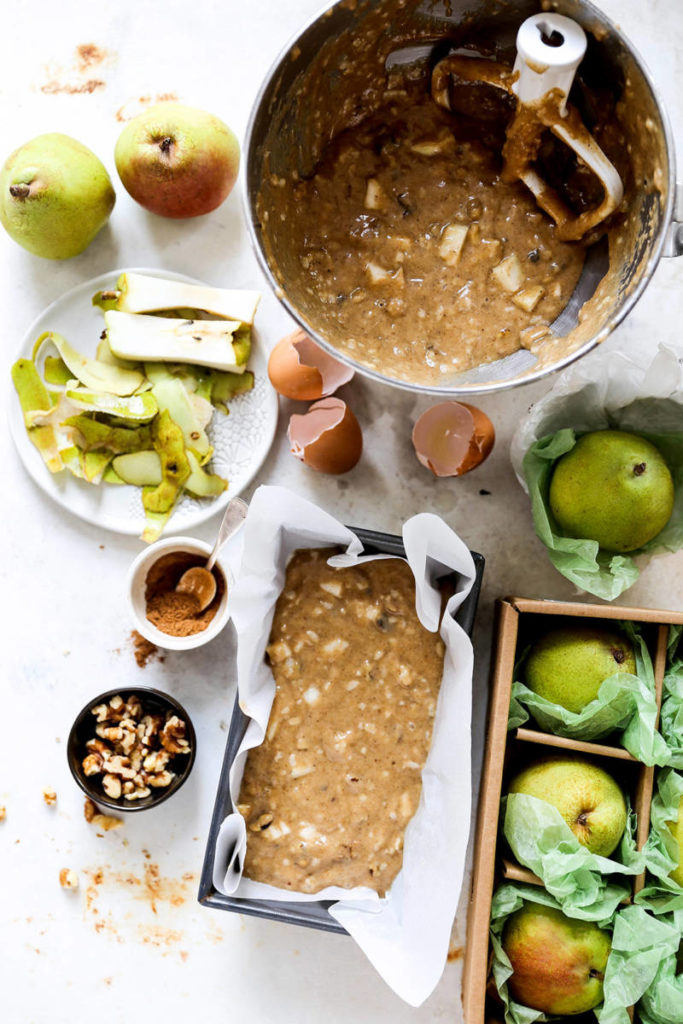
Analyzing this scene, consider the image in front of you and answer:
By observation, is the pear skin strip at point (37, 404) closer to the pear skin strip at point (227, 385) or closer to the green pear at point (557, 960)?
the pear skin strip at point (227, 385)

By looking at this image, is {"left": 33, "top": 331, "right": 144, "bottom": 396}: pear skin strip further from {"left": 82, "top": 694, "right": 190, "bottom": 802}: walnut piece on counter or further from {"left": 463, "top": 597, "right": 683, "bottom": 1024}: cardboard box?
{"left": 463, "top": 597, "right": 683, "bottom": 1024}: cardboard box

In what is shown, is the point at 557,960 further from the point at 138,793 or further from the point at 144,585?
the point at 144,585

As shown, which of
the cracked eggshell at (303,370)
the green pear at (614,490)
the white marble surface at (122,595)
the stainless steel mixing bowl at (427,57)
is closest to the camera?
the stainless steel mixing bowl at (427,57)

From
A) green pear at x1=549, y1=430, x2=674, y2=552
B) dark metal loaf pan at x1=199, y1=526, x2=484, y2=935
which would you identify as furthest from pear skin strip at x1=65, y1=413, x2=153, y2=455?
green pear at x1=549, y1=430, x2=674, y2=552

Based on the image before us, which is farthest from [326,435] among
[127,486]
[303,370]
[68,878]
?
[68,878]

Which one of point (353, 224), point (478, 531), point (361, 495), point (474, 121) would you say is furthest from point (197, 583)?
point (474, 121)

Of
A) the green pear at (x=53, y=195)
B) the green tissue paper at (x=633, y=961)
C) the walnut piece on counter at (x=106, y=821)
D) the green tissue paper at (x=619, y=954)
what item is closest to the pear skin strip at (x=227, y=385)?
the green pear at (x=53, y=195)
